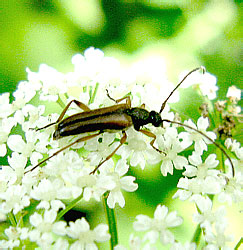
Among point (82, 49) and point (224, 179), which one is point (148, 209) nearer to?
point (224, 179)

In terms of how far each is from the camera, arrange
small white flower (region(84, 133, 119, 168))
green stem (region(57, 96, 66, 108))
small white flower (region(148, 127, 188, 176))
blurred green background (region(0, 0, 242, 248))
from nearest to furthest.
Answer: small white flower (region(84, 133, 119, 168))
small white flower (region(148, 127, 188, 176))
green stem (region(57, 96, 66, 108))
blurred green background (region(0, 0, 242, 248))

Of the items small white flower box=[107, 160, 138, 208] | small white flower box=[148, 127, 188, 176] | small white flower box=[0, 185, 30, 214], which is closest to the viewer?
small white flower box=[0, 185, 30, 214]

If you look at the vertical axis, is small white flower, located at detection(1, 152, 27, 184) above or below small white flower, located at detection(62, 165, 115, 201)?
above

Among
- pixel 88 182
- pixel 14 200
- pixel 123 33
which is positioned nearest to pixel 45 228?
pixel 14 200

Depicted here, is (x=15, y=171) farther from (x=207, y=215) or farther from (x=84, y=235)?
(x=207, y=215)

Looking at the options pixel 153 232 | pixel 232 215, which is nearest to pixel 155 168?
pixel 232 215

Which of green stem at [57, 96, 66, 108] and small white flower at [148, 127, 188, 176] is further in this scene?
green stem at [57, 96, 66, 108]

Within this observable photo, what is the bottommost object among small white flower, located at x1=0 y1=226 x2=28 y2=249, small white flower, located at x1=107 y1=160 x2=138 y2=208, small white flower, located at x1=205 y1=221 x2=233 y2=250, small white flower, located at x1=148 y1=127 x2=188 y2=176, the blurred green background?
small white flower, located at x1=205 y1=221 x2=233 y2=250

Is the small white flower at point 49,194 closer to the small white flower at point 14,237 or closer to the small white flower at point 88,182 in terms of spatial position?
the small white flower at point 88,182

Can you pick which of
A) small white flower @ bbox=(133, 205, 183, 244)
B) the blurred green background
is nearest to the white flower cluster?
small white flower @ bbox=(133, 205, 183, 244)

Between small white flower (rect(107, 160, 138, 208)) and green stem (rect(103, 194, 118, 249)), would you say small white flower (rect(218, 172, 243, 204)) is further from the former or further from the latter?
green stem (rect(103, 194, 118, 249))
